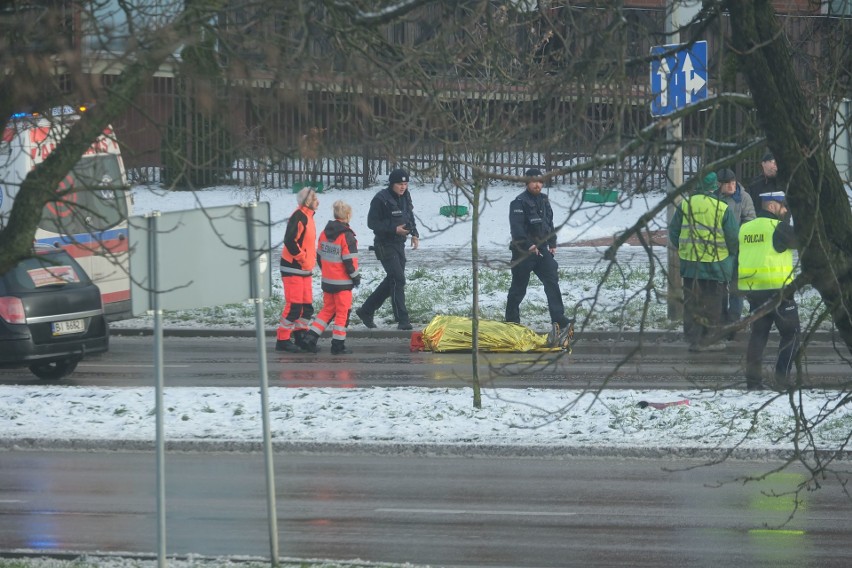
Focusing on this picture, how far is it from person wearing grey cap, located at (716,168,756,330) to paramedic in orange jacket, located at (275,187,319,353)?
478cm

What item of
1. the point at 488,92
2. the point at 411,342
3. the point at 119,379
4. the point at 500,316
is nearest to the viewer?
the point at 488,92

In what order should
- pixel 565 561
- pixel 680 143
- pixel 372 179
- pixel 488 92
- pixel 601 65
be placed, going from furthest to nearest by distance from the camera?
pixel 372 179 < pixel 488 92 < pixel 565 561 < pixel 601 65 < pixel 680 143

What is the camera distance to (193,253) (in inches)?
284

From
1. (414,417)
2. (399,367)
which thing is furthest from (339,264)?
(414,417)

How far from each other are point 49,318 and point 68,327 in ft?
0.80

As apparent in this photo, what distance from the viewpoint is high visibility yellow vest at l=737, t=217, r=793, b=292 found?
12.1 m

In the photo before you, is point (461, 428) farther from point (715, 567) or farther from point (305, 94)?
point (305, 94)

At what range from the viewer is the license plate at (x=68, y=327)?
1441cm

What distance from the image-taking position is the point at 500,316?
18.1 metres

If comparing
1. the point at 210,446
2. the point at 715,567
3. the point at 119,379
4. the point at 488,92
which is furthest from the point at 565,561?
the point at 119,379

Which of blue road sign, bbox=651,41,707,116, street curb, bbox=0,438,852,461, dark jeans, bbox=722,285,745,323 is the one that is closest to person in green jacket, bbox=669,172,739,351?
blue road sign, bbox=651,41,707,116

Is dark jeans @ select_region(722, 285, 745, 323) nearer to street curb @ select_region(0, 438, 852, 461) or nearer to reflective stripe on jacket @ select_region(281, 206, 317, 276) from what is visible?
reflective stripe on jacket @ select_region(281, 206, 317, 276)

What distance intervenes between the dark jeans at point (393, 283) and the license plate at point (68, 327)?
4224 millimetres

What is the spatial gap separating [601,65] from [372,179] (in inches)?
959
